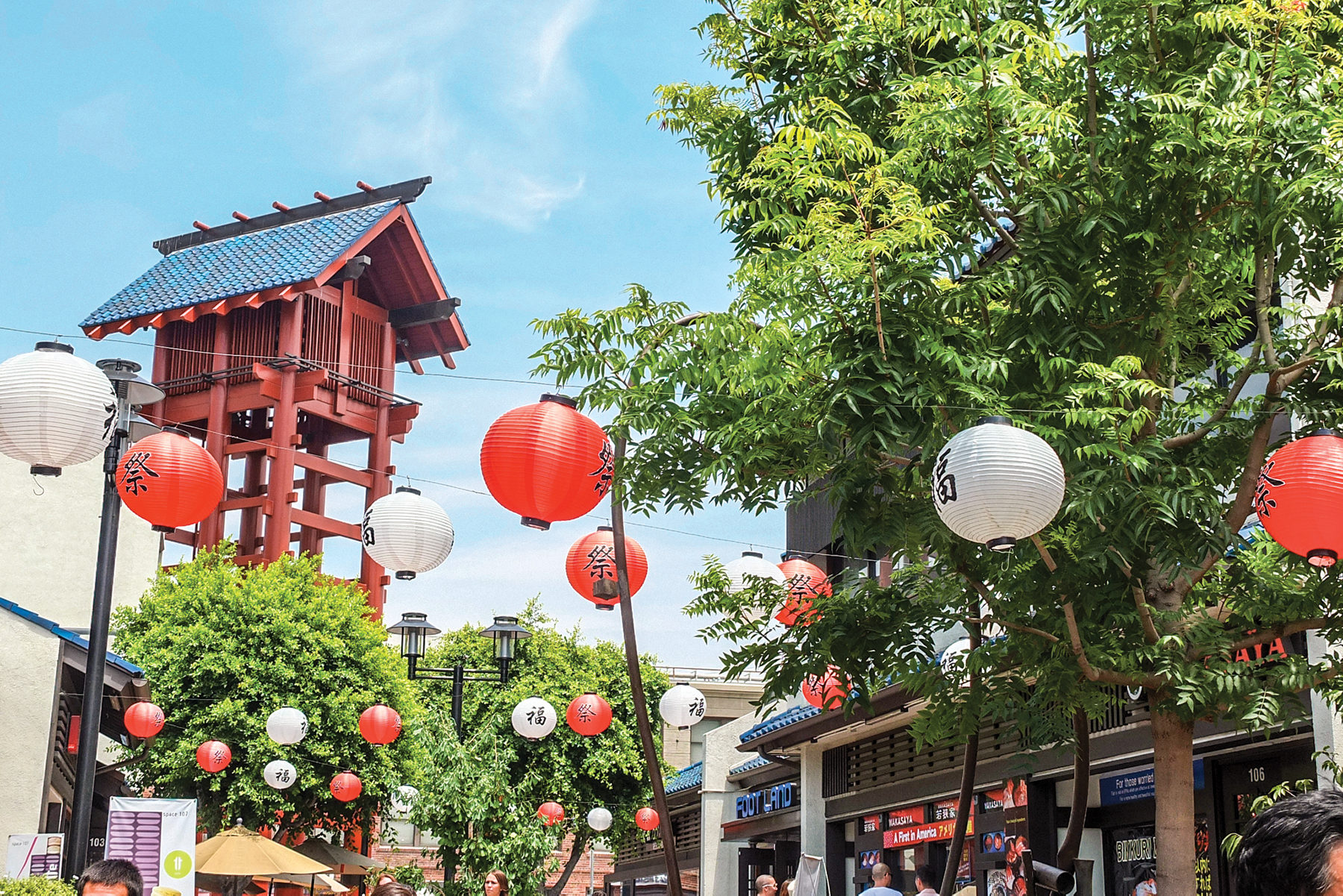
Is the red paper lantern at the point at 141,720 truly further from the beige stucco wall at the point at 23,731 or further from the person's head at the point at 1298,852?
the person's head at the point at 1298,852

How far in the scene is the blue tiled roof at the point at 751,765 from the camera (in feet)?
90.2

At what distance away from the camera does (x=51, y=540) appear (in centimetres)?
2991

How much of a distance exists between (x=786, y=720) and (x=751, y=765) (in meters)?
6.12

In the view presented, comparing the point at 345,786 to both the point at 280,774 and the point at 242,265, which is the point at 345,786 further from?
the point at 242,265

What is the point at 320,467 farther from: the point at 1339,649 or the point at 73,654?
the point at 1339,649

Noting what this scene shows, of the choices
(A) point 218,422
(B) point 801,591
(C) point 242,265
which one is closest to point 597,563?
(B) point 801,591

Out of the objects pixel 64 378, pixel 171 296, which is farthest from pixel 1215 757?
pixel 171 296

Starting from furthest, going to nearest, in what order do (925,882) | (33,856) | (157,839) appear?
(925,882), (157,839), (33,856)

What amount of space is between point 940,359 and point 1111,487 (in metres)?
1.04

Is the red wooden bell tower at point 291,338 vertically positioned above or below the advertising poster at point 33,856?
above

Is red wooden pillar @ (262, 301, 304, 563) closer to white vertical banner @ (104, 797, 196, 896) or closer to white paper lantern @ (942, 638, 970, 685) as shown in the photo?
white vertical banner @ (104, 797, 196, 896)

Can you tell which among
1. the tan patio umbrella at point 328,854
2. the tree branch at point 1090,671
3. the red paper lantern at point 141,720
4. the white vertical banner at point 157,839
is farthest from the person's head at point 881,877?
the tan patio umbrella at point 328,854

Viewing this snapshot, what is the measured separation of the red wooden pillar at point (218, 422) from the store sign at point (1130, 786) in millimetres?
26660

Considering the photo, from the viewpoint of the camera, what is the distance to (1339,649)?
32.5 ft
